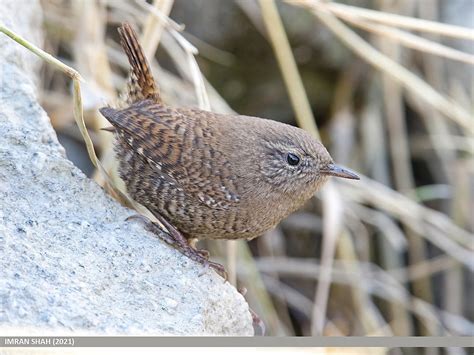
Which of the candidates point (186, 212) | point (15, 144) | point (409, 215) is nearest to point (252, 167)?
point (186, 212)

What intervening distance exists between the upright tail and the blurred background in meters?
0.72

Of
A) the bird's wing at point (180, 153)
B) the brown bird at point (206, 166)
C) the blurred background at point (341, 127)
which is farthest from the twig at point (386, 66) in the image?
the bird's wing at point (180, 153)

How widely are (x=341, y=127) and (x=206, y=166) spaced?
7.42 feet

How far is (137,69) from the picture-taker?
262cm

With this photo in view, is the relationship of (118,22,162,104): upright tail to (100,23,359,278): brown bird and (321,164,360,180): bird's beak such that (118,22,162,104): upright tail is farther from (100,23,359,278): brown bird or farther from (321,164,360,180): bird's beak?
(321,164,360,180): bird's beak

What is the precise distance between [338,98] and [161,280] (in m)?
2.85

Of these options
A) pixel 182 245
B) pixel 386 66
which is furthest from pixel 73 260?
pixel 386 66

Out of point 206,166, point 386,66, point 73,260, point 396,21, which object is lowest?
point 73,260

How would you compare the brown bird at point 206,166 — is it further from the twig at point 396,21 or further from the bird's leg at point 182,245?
the twig at point 396,21

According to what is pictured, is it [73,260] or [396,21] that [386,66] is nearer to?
[396,21]

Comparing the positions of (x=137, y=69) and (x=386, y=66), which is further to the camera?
(x=386, y=66)

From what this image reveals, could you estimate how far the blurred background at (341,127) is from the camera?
3621mm

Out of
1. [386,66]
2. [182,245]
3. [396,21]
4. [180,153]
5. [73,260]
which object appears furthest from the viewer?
[386,66]

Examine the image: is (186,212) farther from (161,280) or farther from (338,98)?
(338,98)
